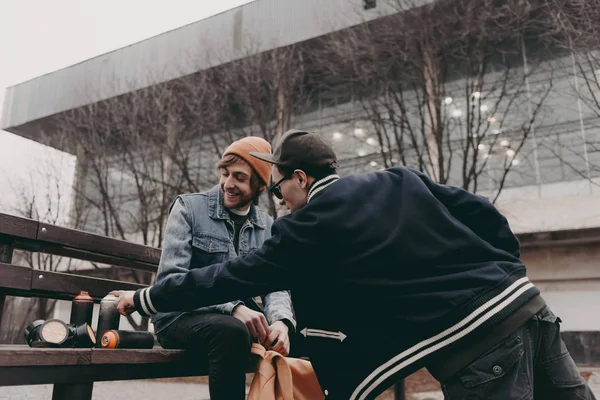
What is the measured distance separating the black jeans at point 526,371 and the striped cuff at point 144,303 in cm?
115

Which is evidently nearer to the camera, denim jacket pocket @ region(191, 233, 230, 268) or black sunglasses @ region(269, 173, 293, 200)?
black sunglasses @ region(269, 173, 293, 200)

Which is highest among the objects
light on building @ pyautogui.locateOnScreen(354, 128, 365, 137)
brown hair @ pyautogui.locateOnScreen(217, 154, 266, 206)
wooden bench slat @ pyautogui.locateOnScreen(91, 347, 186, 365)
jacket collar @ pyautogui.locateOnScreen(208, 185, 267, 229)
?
light on building @ pyautogui.locateOnScreen(354, 128, 365, 137)

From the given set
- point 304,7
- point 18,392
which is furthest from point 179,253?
point 304,7

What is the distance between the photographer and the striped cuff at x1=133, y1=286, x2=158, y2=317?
2037mm

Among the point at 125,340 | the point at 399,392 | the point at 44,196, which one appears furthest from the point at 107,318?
the point at 44,196

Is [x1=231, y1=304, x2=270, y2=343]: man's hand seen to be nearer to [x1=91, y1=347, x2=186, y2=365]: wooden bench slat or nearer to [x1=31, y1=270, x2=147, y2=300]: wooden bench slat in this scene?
[x1=91, y1=347, x2=186, y2=365]: wooden bench slat

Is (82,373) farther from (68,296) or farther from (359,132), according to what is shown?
(359,132)

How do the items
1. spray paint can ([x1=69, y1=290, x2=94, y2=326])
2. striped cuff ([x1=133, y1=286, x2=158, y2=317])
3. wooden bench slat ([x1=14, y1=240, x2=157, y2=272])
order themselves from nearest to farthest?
striped cuff ([x1=133, y1=286, x2=158, y2=317]) → spray paint can ([x1=69, y1=290, x2=94, y2=326]) → wooden bench slat ([x1=14, y1=240, x2=157, y2=272])

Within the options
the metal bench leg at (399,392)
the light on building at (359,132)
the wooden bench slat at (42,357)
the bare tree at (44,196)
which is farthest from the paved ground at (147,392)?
the light on building at (359,132)

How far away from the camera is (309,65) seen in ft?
37.3

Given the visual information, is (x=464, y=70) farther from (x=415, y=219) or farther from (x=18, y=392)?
(x=18, y=392)

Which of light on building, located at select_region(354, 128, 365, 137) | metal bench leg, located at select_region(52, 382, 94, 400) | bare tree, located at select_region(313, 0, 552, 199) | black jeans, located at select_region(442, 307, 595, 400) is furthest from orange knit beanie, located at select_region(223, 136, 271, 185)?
light on building, located at select_region(354, 128, 365, 137)

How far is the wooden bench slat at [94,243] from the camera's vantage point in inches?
125

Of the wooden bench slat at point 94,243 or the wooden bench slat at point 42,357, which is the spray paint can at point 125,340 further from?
the wooden bench slat at point 94,243
